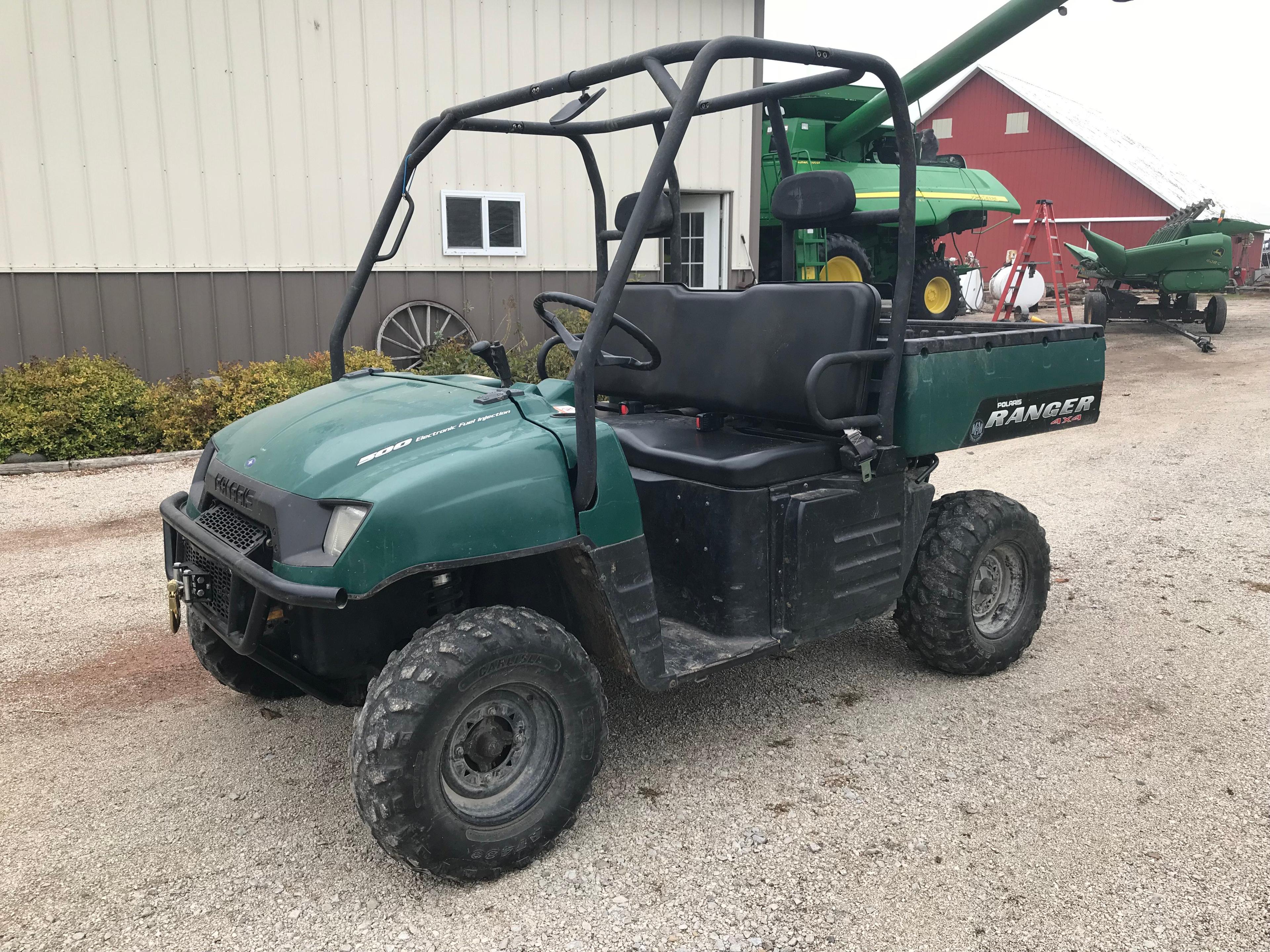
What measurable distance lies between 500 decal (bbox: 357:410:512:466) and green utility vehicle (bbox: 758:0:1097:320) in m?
7.90

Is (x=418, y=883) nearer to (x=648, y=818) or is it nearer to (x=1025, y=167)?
(x=648, y=818)

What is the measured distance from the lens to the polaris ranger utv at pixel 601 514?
95.4 inches

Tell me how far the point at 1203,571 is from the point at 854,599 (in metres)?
2.59

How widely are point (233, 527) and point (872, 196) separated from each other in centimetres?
1015

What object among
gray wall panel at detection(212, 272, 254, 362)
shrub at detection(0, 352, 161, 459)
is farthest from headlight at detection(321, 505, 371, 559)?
gray wall panel at detection(212, 272, 254, 362)

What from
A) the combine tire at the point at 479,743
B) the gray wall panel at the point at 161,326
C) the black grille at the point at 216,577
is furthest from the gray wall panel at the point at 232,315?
the combine tire at the point at 479,743

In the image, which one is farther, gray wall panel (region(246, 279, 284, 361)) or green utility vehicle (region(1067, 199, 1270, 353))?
green utility vehicle (region(1067, 199, 1270, 353))

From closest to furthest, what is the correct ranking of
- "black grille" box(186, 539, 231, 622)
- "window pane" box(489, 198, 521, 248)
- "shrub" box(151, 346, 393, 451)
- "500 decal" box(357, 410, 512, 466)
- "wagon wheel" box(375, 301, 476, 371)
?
"500 decal" box(357, 410, 512, 466) < "black grille" box(186, 539, 231, 622) < "shrub" box(151, 346, 393, 451) < "wagon wheel" box(375, 301, 476, 371) < "window pane" box(489, 198, 521, 248)

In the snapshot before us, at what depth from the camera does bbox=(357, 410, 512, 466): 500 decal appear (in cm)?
254

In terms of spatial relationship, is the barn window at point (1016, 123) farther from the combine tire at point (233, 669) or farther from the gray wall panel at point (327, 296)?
the combine tire at point (233, 669)

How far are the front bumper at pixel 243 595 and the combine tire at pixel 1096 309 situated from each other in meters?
14.4

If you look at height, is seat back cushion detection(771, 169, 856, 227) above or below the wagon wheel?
above

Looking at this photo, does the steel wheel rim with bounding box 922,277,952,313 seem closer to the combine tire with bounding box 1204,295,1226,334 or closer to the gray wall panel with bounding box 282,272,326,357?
→ the combine tire with bounding box 1204,295,1226,334

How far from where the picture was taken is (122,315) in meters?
8.56
